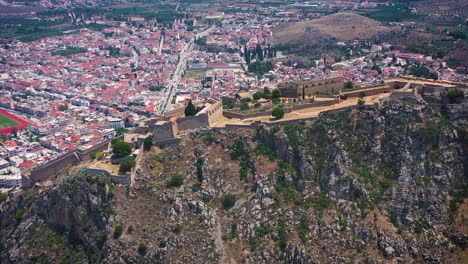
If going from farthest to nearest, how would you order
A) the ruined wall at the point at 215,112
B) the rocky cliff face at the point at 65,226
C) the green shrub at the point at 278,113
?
the ruined wall at the point at 215,112, the green shrub at the point at 278,113, the rocky cliff face at the point at 65,226

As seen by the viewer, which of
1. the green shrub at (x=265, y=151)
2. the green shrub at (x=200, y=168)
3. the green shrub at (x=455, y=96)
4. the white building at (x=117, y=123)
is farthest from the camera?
the white building at (x=117, y=123)

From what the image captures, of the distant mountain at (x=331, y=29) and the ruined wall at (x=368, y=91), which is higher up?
the ruined wall at (x=368, y=91)

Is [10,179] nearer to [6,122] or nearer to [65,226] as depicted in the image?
[65,226]

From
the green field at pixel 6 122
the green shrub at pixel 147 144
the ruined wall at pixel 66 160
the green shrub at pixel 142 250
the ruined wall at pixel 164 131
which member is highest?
the ruined wall at pixel 164 131

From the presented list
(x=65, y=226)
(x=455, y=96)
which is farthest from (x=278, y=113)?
(x=65, y=226)

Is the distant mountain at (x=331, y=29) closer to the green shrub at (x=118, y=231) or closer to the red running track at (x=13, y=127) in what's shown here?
the red running track at (x=13, y=127)

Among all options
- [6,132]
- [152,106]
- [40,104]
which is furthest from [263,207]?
[40,104]

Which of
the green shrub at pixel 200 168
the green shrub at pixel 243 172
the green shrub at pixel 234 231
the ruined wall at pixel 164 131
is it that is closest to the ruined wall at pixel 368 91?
the green shrub at pixel 243 172
